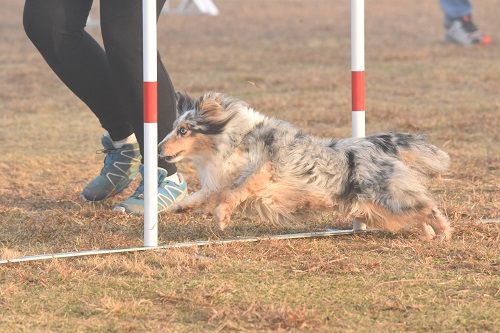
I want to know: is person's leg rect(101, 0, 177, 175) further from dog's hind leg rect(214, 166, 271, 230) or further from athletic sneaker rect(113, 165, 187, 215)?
dog's hind leg rect(214, 166, 271, 230)

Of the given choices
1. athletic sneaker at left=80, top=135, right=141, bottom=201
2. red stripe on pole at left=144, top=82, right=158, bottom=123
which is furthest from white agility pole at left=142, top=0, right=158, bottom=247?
athletic sneaker at left=80, top=135, right=141, bottom=201

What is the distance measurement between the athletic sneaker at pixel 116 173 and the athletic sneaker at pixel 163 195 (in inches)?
10.5

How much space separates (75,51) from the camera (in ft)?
17.6

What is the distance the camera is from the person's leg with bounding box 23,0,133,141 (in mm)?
5227

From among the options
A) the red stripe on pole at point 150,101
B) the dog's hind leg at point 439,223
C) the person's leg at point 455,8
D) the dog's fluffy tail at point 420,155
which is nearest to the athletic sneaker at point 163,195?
the red stripe on pole at point 150,101

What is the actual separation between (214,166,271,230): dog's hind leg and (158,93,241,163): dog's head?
217mm

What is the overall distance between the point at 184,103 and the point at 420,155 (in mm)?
1065

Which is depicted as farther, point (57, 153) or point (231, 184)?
point (57, 153)

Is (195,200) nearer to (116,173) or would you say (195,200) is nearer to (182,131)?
(182,131)

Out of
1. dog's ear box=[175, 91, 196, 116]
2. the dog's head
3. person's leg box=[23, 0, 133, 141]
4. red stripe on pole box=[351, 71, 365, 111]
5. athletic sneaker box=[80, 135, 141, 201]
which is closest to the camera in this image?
the dog's head

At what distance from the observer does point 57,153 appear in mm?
7441

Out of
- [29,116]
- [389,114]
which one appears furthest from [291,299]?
[29,116]

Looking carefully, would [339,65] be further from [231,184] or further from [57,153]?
[231,184]

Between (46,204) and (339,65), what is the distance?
275 inches
